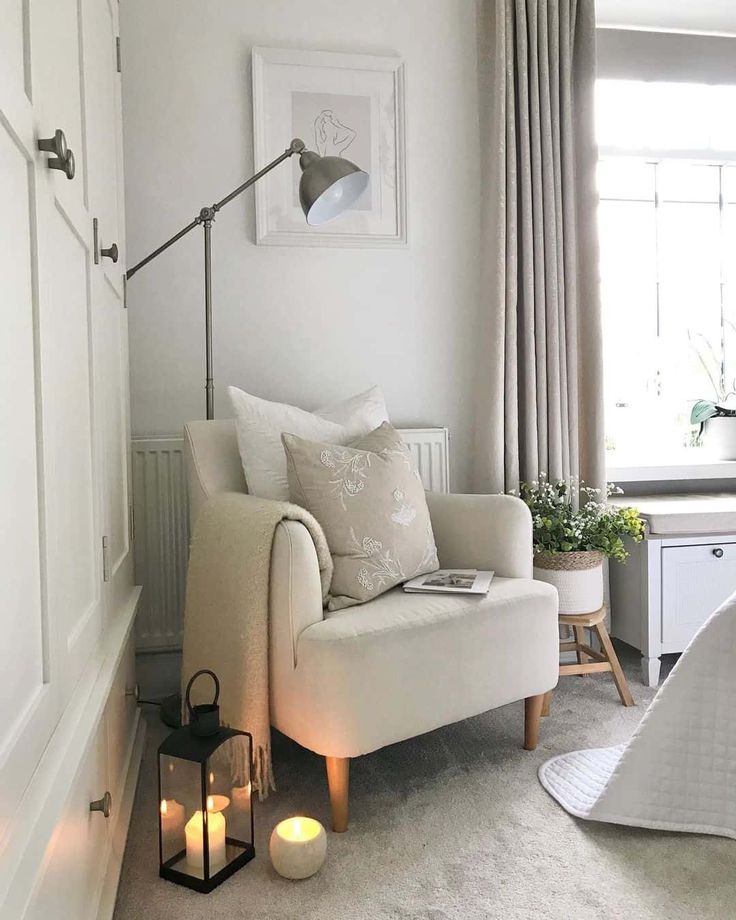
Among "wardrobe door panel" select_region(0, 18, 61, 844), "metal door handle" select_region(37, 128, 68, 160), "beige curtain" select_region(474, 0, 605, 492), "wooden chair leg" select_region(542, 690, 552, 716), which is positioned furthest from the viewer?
"beige curtain" select_region(474, 0, 605, 492)

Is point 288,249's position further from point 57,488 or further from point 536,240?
point 57,488

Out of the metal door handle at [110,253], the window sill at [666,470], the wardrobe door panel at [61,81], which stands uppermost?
the wardrobe door panel at [61,81]

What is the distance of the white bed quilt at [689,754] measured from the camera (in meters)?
1.54

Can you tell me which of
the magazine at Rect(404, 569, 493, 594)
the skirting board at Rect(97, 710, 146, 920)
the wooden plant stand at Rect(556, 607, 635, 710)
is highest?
the magazine at Rect(404, 569, 493, 594)

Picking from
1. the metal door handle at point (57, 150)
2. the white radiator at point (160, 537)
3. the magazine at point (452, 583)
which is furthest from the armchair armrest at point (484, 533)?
the metal door handle at point (57, 150)

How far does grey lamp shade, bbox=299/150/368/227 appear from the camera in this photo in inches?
77.6

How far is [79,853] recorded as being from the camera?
1.14m

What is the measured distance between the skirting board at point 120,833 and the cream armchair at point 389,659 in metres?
0.36

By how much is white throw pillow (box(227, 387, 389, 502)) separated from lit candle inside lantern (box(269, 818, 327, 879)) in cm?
82

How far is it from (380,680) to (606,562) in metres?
1.46

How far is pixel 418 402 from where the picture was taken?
2766 mm

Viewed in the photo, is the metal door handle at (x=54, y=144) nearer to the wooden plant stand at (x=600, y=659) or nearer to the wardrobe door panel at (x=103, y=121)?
the wardrobe door panel at (x=103, y=121)

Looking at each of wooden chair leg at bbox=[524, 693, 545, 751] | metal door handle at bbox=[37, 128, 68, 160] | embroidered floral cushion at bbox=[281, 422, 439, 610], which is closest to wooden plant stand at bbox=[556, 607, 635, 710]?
wooden chair leg at bbox=[524, 693, 545, 751]

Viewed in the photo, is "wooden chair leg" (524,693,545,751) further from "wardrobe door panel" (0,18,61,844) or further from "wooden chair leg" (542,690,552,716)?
"wardrobe door panel" (0,18,61,844)
